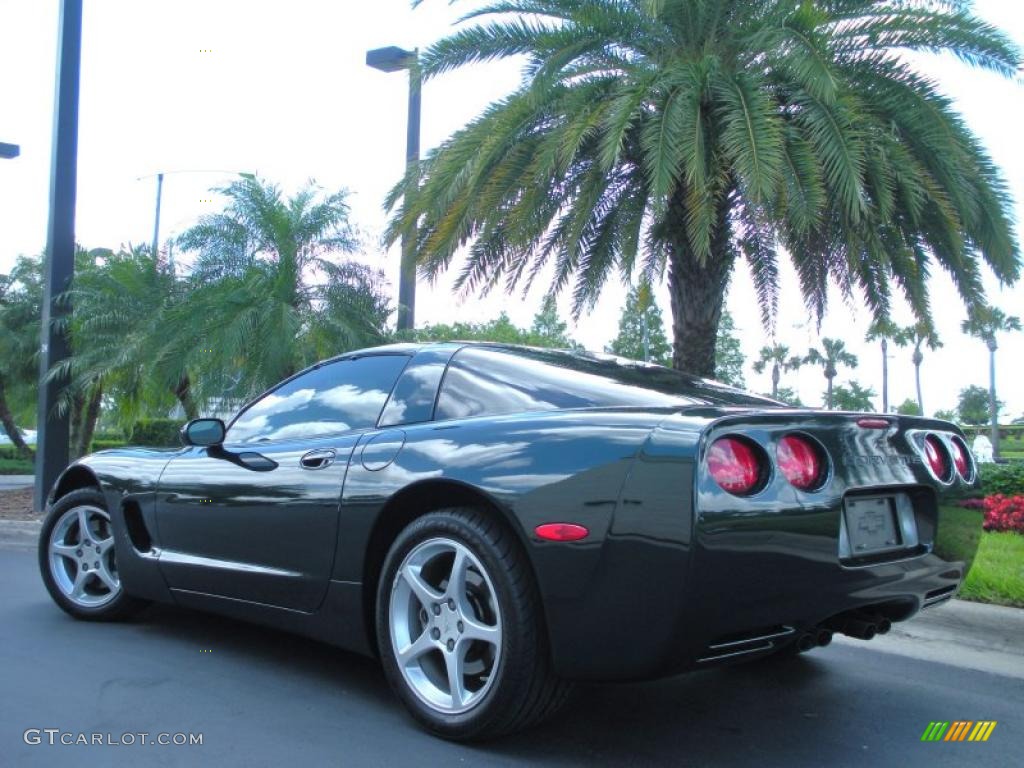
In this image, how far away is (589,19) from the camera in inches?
332

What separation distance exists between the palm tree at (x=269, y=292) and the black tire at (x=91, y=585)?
5.45 metres

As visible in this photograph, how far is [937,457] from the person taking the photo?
3629mm

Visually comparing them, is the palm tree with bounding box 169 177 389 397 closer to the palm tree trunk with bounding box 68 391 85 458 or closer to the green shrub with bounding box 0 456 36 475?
the palm tree trunk with bounding box 68 391 85 458

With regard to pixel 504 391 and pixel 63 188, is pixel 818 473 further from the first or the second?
pixel 63 188

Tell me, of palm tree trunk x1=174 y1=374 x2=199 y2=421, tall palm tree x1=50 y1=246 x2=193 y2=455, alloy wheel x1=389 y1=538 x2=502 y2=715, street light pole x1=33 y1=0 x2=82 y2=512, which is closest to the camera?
alloy wheel x1=389 y1=538 x2=502 y2=715

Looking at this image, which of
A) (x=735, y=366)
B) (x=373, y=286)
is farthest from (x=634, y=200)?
(x=735, y=366)

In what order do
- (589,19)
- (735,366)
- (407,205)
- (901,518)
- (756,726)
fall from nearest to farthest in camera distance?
(901,518), (756,726), (589,19), (407,205), (735,366)

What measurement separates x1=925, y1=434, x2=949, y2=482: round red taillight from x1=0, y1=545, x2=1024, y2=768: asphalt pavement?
0.93m

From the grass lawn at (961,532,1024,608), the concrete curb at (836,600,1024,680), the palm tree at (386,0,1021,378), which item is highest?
the palm tree at (386,0,1021,378)

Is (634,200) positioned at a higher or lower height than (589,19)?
lower

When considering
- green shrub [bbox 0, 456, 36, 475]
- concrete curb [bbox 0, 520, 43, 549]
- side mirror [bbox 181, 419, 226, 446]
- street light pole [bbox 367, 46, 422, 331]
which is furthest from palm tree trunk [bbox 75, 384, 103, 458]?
side mirror [bbox 181, 419, 226, 446]

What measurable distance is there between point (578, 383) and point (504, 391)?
0.28 metres

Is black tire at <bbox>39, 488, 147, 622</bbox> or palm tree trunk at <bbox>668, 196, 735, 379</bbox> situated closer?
black tire at <bbox>39, 488, 147, 622</bbox>

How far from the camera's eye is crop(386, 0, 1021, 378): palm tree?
765cm
